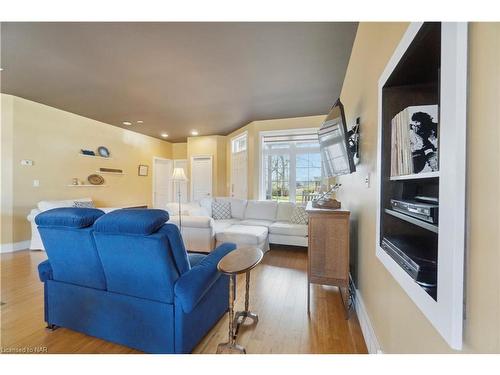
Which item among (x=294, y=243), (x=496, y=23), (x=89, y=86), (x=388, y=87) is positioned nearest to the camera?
(x=496, y=23)

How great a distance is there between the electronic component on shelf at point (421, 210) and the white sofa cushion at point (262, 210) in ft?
11.6

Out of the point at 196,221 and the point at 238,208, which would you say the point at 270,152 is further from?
the point at 196,221

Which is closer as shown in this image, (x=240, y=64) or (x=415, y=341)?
(x=415, y=341)

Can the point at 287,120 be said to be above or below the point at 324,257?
above

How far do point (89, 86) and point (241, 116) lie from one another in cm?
264

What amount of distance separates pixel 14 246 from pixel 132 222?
13.9ft

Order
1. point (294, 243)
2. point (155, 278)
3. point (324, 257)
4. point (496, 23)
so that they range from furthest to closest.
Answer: point (294, 243) → point (324, 257) → point (155, 278) → point (496, 23)

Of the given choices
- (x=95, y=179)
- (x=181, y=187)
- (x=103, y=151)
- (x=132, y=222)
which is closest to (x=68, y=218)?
(x=132, y=222)

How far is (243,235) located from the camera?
11.7 feet

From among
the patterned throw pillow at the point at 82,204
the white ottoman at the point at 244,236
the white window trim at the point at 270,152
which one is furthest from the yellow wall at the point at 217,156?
the patterned throw pillow at the point at 82,204

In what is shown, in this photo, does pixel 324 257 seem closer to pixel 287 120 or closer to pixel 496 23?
pixel 496 23

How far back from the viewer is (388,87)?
121 cm

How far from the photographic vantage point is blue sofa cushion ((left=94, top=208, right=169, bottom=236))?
1302 mm
